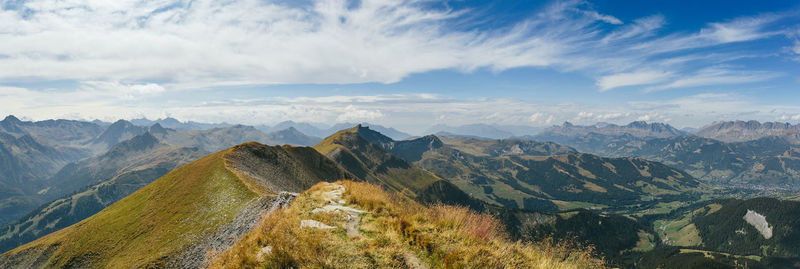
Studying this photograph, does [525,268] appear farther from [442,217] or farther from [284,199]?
[284,199]

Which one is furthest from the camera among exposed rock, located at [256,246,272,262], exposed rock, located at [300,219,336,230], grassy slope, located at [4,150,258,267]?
grassy slope, located at [4,150,258,267]

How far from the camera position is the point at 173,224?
2930cm

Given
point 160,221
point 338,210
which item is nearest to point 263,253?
point 338,210

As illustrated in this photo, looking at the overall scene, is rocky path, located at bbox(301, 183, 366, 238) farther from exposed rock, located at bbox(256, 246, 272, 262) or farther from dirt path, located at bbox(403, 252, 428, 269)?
dirt path, located at bbox(403, 252, 428, 269)

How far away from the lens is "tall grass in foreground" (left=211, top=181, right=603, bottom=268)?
31.6 ft

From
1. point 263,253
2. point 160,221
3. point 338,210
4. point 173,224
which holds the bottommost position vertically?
point 160,221

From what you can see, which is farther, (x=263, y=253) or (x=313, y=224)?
(x=313, y=224)

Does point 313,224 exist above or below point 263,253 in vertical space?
above

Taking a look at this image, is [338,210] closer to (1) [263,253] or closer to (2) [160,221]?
(1) [263,253]

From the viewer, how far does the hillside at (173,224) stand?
23.9 m

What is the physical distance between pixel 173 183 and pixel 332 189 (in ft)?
119

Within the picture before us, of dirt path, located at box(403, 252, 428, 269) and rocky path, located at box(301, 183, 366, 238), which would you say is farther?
rocky path, located at box(301, 183, 366, 238)

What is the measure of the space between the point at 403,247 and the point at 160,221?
112ft

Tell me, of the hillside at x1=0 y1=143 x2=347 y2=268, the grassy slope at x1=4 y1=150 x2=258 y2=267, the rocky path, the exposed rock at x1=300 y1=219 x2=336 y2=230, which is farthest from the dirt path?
the grassy slope at x1=4 y1=150 x2=258 y2=267
